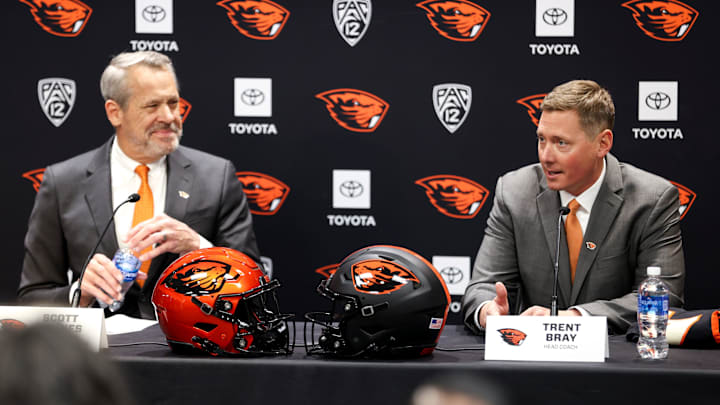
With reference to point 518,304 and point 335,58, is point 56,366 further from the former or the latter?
point 335,58

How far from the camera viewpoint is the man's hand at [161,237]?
3.07 meters

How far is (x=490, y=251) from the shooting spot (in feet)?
10.2

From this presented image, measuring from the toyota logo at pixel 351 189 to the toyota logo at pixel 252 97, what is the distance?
0.60 m

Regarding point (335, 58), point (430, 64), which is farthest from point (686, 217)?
point (335, 58)

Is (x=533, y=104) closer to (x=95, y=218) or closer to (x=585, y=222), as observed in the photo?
(x=585, y=222)

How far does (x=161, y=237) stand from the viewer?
3.09 metres

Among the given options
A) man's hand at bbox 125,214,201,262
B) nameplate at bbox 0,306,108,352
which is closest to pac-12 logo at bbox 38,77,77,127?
man's hand at bbox 125,214,201,262

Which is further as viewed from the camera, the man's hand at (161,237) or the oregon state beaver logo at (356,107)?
the oregon state beaver logo at (356,107)

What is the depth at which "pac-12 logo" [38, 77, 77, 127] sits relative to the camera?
13.3 feet

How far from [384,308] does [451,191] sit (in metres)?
1.90

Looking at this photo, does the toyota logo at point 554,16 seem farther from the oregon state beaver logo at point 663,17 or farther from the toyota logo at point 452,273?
the toyota logo at point 452,273

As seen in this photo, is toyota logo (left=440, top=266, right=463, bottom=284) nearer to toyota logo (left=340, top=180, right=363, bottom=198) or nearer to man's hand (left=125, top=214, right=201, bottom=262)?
toyota logo (left=340, top=180, right=363, bottom=198)

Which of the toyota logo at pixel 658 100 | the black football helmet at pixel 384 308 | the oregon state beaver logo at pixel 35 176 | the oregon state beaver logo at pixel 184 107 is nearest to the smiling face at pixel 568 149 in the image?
the black football helmet at pixel 384 308

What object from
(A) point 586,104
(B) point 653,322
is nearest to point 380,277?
(B) point 653,322
